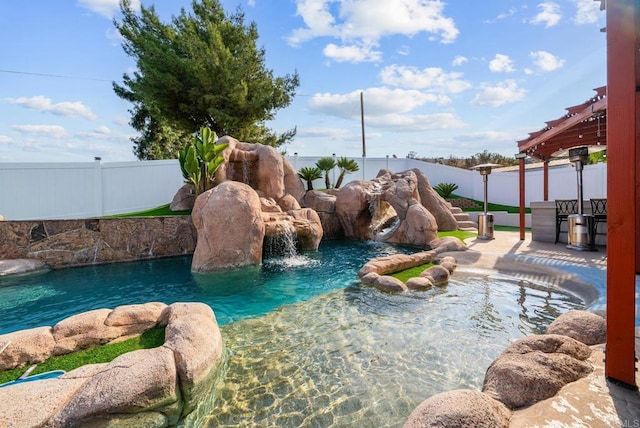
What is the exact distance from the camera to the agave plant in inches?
437

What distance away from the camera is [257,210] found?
8.70m

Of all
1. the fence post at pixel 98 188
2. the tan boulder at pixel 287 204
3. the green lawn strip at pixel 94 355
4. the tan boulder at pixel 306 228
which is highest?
the fence post at pixel 98 188

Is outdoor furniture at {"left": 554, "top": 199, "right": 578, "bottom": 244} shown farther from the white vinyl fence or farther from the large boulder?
the large boulder

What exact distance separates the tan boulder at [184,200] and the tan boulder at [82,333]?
954cm

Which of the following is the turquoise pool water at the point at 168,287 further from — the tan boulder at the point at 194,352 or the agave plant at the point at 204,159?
the agave plant at the point at 204,159

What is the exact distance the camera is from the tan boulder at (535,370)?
2.32m

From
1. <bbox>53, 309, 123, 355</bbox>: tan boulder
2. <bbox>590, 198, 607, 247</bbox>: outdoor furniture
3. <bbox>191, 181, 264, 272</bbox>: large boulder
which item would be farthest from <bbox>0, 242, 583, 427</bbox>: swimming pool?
<bbox>590, 198, 607, 247</bbox>: outdoor furniture

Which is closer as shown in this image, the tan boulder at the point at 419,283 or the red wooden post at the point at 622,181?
the red wooden post at the point at 622,181

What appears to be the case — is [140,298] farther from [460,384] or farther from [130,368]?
[460,384]

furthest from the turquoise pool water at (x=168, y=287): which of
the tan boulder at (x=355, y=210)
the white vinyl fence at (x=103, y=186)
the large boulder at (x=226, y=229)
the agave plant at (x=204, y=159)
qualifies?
the white vinyl fence at (x=103, y=186)

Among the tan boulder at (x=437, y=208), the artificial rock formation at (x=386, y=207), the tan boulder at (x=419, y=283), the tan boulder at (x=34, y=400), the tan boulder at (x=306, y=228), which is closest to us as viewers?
the tan boulder at (x=34, y=400)

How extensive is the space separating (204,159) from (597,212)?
1232 cm

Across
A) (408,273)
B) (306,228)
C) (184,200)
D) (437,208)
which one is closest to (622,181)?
(408,273)

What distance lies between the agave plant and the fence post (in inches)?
164
